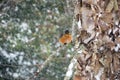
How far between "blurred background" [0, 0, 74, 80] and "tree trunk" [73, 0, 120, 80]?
124 cm

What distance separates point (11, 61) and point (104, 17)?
1.46 m

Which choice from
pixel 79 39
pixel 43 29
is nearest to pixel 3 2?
pixel 43 29

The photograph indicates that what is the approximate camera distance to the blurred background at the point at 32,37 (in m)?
2.47

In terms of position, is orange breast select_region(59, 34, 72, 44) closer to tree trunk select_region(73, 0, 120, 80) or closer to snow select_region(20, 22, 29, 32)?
snow select_region(20, 22, 29, 32)

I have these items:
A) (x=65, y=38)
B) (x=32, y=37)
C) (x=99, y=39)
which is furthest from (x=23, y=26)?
(x=99, y=39)

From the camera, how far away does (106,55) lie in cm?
117

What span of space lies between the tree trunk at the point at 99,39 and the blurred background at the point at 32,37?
1.24m

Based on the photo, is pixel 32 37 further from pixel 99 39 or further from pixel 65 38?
pixel 99 39

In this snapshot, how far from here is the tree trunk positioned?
114cm

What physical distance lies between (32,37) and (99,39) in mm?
1488

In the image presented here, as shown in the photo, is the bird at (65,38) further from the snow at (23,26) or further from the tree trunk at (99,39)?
the tree trunk at (99,39)

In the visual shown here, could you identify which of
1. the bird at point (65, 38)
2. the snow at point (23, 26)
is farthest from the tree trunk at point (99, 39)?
the snow at point (23, 26)

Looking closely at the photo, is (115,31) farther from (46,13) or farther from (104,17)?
(46,13)

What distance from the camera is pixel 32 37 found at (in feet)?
8.56
